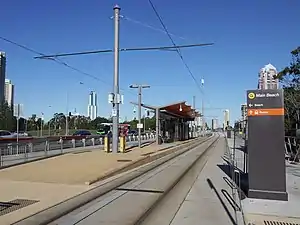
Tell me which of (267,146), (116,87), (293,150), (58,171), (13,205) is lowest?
(13,205)

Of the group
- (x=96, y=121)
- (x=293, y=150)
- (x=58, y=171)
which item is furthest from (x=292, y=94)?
(x=96, y=121)

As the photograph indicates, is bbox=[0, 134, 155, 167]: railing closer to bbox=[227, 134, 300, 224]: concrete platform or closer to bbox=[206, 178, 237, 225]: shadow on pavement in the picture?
bbox=[206, 178, 237, 225]: shadow on pavement

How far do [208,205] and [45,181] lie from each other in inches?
231

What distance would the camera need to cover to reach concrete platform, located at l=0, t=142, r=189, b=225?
9.61 metres

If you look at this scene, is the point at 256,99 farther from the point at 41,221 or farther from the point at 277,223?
the point at 41,221

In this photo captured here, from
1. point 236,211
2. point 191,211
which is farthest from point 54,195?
point 236,211

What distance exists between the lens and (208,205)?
9.83 meters

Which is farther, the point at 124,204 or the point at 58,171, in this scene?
the point at 58,171

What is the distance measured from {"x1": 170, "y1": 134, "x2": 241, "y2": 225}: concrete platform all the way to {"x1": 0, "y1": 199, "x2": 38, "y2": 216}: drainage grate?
11.8 ft

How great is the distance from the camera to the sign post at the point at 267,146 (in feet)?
34.2

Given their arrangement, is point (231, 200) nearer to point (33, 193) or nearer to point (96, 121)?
point (33, 193)

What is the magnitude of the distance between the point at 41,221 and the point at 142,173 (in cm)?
926

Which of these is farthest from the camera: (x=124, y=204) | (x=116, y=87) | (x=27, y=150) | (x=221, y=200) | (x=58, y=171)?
(x=116, y=87)

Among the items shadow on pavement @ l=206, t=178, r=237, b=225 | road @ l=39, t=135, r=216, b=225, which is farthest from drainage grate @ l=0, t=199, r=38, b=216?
shadow on pavement @ l=206, t=178, r=237, b=225
